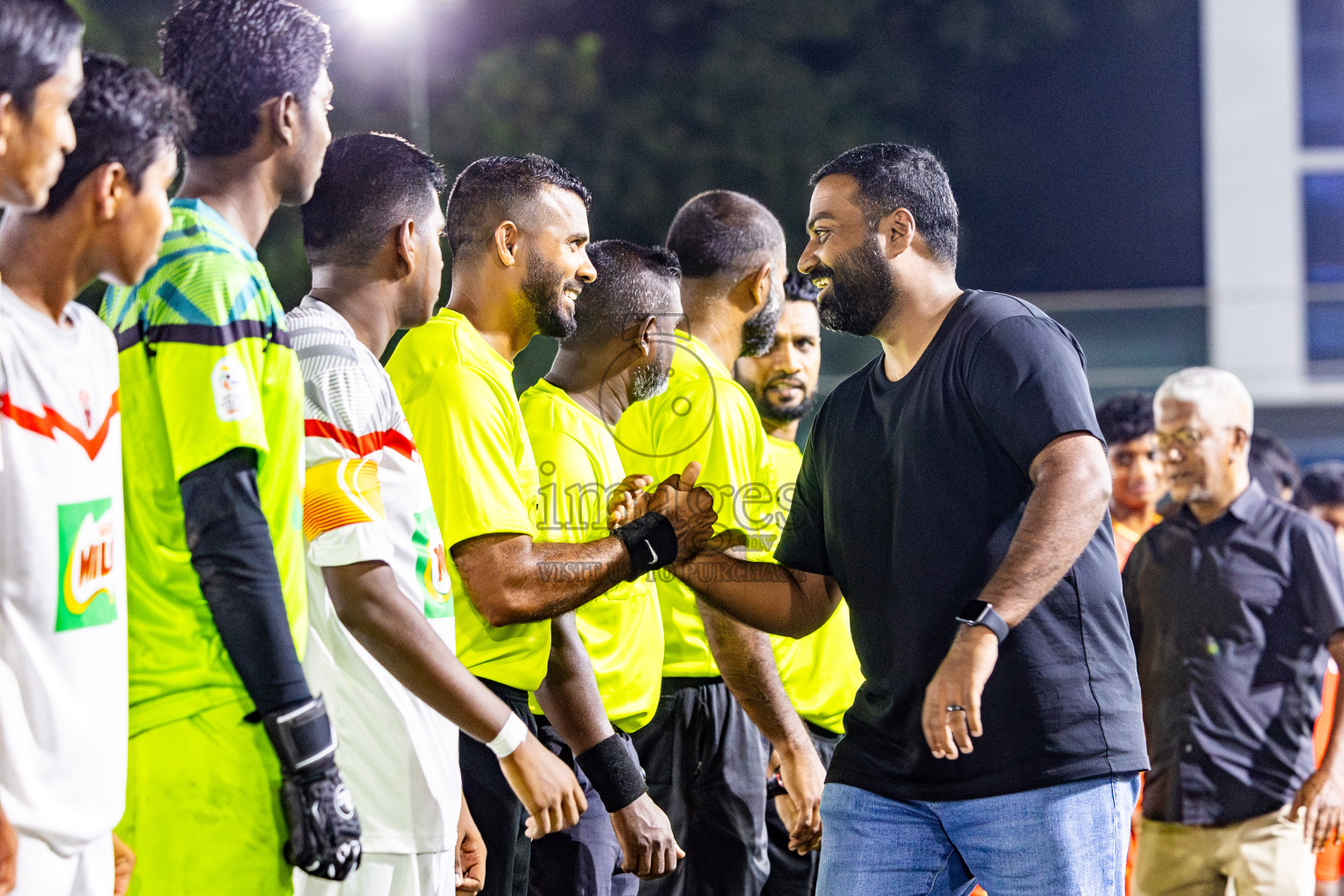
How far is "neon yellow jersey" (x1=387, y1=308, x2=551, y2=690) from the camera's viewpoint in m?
3.08

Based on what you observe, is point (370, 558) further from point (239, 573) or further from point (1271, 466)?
point (1271, 466)

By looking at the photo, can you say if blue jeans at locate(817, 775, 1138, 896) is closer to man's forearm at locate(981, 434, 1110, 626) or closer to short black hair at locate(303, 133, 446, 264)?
man's forearm at locate(981, 434, 1110, 626)

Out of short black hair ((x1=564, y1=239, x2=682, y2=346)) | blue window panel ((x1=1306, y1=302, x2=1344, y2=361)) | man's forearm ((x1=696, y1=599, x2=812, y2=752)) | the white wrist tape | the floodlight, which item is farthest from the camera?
blue window panel ((x1=1306, y1=302, x2=1344, y2=361))

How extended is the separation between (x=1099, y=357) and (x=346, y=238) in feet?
40.9

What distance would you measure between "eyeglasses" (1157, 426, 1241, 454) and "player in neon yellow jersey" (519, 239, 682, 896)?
2147 millimetres

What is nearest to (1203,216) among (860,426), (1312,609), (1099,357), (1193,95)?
(1193,95)

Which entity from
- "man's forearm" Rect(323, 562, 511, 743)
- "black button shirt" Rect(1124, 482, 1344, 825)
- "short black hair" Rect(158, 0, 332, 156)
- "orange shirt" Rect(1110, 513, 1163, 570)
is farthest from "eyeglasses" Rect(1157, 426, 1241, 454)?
"short black hair" Rect(158, 0, 332, 156)

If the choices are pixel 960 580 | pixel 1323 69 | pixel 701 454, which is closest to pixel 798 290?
pixel 701 454

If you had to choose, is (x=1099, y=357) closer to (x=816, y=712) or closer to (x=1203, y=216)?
(x=1203, y=216)

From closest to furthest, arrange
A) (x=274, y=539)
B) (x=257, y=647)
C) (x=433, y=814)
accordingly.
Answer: (x=257, y=647) → (x=274, y=539) → (x=433, y=814)

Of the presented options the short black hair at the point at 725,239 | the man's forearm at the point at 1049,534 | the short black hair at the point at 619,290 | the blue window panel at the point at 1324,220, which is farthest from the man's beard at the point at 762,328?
the blue window panel at the point at 1324,220

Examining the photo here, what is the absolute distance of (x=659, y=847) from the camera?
11.3 ft

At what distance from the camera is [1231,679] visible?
504 centimetres

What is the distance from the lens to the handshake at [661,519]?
11.0 ft
